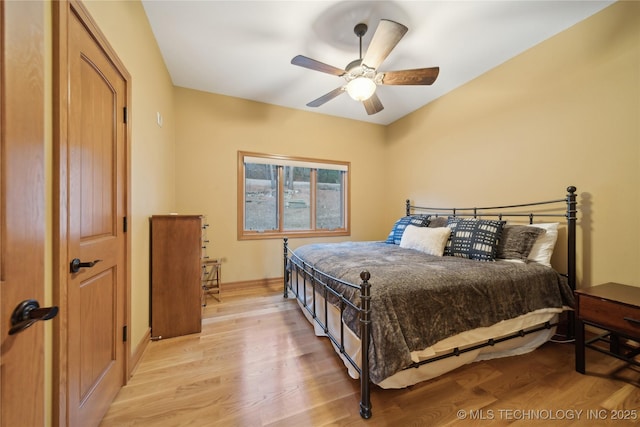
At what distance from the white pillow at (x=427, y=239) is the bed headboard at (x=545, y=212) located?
2.19 ft

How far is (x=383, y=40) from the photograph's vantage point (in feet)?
5.71

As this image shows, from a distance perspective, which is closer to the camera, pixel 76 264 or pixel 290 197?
pixel 76 264

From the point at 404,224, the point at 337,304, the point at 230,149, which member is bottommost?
the point at 337,304

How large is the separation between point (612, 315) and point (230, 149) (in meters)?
4.00

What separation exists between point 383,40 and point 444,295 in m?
1.84

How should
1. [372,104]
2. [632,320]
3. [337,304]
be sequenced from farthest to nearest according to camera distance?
[372,104] → [337,304] → [632,320]

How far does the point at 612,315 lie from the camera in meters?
1.52

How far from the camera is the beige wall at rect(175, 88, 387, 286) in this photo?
10.6 ft

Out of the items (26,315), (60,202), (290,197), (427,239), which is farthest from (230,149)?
(26,315)

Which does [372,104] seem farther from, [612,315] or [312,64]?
[612,315]

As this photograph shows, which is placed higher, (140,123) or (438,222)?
(140,123)

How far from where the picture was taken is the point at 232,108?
3412mm

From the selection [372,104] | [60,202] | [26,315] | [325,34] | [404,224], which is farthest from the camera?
[404,224]

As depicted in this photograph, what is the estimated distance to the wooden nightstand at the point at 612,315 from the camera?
1.44m
